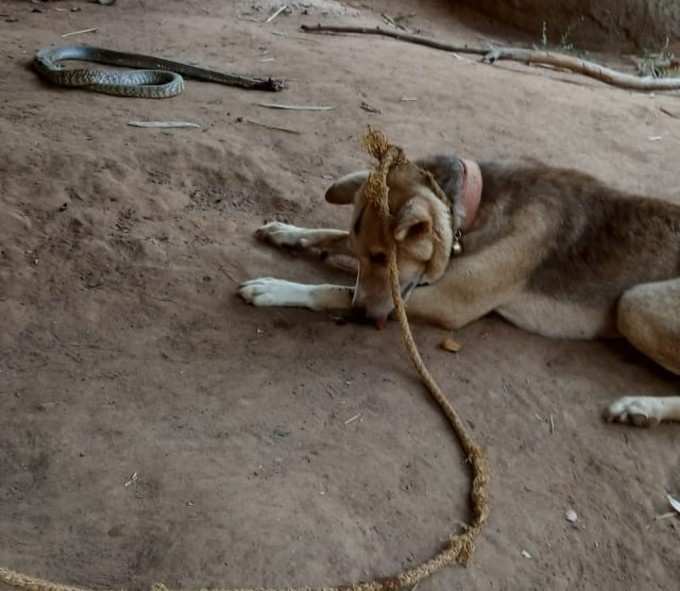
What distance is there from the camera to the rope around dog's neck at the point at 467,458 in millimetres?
2703

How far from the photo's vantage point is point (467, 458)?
11.9 feet

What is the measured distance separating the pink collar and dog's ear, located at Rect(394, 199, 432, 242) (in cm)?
37

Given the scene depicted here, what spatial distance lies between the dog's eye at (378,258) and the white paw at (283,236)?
870mm

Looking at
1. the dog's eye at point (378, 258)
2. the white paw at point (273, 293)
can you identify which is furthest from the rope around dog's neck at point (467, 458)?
the white paw at point (273, 293)

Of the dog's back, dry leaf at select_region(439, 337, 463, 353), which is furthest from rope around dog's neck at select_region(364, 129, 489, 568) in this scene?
the dog's back

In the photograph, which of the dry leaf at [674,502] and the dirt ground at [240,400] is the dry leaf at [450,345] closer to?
the dirt ground at [240,400]

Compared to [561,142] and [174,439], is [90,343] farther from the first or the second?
[561,142]

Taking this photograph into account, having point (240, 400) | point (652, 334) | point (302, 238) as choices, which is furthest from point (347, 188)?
point (652, 334)

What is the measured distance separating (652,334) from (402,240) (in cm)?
142

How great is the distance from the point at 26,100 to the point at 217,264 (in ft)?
9.30

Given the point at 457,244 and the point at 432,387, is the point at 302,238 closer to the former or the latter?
the point at 457,244

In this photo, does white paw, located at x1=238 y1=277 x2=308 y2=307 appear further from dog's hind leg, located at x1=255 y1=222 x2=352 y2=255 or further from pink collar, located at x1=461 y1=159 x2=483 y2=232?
pink collar, located at x1=461 y1=159 x2=483 y2=232

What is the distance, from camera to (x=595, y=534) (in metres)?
3.37

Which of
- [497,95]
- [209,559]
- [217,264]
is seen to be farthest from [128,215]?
[497,95]
